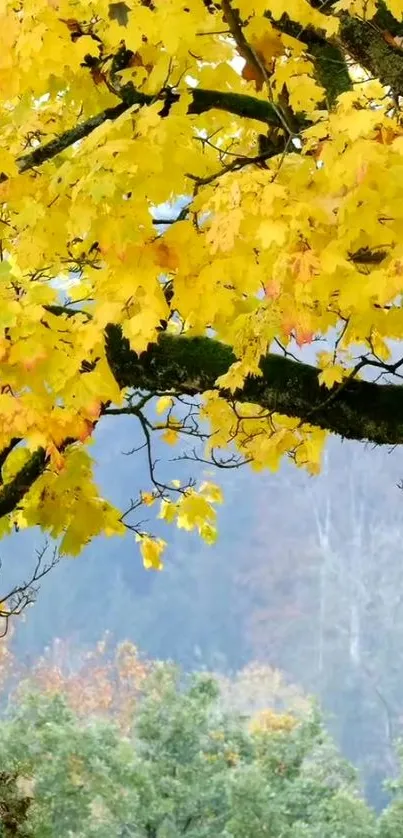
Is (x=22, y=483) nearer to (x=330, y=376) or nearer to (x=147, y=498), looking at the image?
(x=330, y=376)

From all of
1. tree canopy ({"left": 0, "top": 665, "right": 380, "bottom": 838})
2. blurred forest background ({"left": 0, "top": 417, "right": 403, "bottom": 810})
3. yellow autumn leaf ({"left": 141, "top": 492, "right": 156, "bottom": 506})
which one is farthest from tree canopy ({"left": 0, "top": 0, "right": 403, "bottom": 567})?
blurred forest background ({"left": 0, "top": 417, "right": 403, "bottom": 810})

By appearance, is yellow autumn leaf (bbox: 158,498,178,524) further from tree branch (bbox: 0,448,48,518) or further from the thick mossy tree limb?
the thick mossy tree limb

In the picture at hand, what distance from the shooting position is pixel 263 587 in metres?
15.6

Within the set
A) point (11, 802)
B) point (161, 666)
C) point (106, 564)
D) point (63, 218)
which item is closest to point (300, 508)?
point (106, 564)

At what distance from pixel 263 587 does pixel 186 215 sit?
1430cm

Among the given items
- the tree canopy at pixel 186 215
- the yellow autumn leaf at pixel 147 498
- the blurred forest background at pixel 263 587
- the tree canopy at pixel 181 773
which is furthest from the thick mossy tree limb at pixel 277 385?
the blurred forest background at pixel 263 587

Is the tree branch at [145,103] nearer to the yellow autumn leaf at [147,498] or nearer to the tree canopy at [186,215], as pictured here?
the tree canopy at [186,215]

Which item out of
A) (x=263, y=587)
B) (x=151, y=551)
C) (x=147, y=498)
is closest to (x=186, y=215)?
(x=147, y=498)

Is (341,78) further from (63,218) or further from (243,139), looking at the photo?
(63,218)

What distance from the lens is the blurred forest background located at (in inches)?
577

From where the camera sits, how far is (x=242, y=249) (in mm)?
1348

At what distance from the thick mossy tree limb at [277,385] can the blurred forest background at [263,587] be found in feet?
40.6

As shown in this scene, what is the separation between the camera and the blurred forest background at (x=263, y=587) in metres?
14.6

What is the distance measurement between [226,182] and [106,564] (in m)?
14.6
